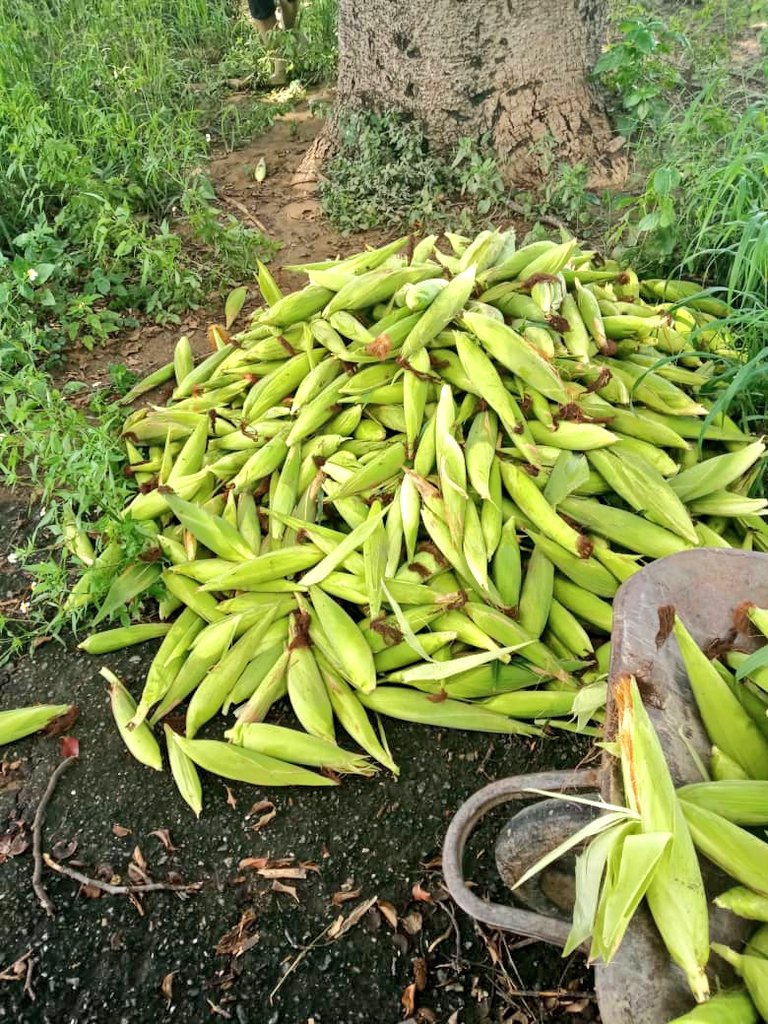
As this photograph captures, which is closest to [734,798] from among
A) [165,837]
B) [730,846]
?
[730,846]

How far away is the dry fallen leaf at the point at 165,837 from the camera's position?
6.55ft

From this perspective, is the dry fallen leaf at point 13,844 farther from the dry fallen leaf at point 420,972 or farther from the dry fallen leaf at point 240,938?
the dry fallen leaf at point 420,972

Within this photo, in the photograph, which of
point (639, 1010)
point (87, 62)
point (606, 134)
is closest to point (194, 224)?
point (87, 62)

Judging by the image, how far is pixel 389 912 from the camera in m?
1.87

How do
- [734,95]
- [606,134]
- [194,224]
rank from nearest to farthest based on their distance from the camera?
[194,224] < [606,134] < [734,95]

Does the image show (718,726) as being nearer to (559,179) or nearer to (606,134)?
(559,179)

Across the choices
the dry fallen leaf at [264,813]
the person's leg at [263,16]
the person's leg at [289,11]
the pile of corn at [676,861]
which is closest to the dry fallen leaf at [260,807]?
the dry fallen leaf at [264,813]

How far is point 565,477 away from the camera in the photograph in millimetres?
2338

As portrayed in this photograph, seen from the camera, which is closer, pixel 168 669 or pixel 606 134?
pixel 168 669

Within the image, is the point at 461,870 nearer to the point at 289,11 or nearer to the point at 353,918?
the point at 353,918

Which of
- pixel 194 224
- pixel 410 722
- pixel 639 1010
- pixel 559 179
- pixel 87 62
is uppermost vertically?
pixel 87 62

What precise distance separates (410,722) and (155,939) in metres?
0.79

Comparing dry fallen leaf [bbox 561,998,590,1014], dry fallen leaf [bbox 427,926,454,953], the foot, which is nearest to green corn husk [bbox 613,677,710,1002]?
dry fallen leaf [bbox 561,998,590,1014]

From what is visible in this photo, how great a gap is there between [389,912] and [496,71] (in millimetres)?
3656
